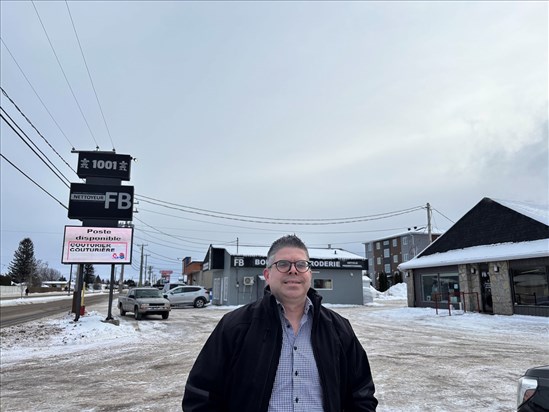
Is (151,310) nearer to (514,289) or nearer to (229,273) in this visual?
(229,273)

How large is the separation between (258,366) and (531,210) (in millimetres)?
26272

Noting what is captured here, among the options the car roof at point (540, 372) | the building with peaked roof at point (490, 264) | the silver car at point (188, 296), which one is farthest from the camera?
the silver car at point (188, 296)

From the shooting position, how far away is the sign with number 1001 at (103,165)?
21.5 meters

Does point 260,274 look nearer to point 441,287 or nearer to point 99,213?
point 441,287

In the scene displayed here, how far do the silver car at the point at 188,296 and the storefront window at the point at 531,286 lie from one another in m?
22.7

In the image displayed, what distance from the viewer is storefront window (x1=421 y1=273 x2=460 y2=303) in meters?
25.2

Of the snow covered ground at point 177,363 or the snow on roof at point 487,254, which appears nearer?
the snow covered ground at point 177,363

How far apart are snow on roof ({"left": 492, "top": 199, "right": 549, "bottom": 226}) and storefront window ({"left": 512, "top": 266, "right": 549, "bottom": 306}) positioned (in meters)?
2.71

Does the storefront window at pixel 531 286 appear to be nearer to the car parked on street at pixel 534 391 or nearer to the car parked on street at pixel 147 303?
the car parked on street at pixel 147 303

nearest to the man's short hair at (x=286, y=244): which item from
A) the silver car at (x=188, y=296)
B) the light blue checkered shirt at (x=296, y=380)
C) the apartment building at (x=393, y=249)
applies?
the light blue checkered shirt at (x=296, y=380)

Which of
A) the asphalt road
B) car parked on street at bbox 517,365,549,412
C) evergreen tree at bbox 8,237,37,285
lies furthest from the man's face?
evergreen tree at bbox 8,237,37,285

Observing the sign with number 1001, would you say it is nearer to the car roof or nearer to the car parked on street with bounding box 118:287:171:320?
the car parked on street with bounding box 118:287:171:320

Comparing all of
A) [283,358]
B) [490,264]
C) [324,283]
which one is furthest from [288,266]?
[324,283]

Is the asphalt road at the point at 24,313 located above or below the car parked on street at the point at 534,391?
below
